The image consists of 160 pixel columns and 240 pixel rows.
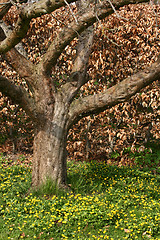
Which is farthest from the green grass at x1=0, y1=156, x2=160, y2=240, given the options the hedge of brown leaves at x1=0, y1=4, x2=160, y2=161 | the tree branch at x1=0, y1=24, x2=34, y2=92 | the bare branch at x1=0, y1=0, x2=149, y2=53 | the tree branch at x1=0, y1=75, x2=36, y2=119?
the bare branch at x1=0, y1=0, x2=149, y2=53

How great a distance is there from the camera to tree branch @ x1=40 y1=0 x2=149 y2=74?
439 cm

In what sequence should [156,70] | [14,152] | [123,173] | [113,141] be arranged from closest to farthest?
[156,70] → [123,173] → [113,141] → [14,152]

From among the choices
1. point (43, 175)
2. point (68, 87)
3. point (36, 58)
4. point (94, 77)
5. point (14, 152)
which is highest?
point (36, 58)

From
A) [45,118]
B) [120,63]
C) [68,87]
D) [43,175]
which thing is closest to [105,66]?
[120,63]

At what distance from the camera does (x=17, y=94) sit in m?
5.09

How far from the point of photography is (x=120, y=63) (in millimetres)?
7988

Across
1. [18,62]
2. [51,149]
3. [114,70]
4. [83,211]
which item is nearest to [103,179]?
[51,149]

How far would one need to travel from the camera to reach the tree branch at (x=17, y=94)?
485 cm

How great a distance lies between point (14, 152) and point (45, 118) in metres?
4.57

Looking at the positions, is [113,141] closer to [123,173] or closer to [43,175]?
[123,173]

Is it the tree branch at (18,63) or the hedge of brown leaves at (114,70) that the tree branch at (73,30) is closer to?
the tree branch at (18,63)

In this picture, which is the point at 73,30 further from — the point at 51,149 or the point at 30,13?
the point at 51,149

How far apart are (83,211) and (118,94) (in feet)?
7.39

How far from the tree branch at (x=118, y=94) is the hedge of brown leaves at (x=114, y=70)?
2508mm
